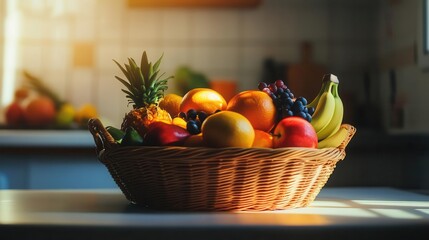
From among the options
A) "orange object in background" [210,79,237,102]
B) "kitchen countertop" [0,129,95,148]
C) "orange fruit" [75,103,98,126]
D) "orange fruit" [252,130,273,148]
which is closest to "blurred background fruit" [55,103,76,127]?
"orange fruit" [75,103,98,126]

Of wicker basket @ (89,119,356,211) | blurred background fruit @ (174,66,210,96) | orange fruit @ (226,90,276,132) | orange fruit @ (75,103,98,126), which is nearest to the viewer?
wicker basket @ (89,119,356,211)

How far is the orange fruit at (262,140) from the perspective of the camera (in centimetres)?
98

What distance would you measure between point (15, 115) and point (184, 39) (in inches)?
37.1

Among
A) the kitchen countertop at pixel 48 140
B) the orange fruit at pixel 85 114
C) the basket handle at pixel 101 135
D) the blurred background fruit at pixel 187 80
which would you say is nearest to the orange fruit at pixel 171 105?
the basket handle at pixel 101 135

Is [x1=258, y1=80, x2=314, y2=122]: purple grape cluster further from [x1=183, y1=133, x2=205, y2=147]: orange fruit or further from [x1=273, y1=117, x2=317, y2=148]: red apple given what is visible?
[x1=183, y1=133, x2=205, y2=147]: orange fruit

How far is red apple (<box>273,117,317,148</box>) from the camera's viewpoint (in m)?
0.96

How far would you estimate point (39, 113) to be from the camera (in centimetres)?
285

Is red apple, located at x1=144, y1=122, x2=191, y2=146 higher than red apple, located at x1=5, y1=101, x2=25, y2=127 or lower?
higher

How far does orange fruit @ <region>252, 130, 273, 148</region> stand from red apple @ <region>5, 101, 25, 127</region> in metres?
2.11

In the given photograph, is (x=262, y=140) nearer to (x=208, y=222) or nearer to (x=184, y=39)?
(x=208, y=222)

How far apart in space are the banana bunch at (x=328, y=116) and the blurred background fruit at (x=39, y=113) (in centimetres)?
195

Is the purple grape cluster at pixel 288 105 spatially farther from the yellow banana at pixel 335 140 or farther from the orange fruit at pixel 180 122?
the orange fruit at pixel 180 122

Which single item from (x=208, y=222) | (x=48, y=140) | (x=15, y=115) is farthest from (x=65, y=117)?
(x=208, y=222)

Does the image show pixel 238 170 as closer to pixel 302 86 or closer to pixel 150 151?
pixel 150 151
